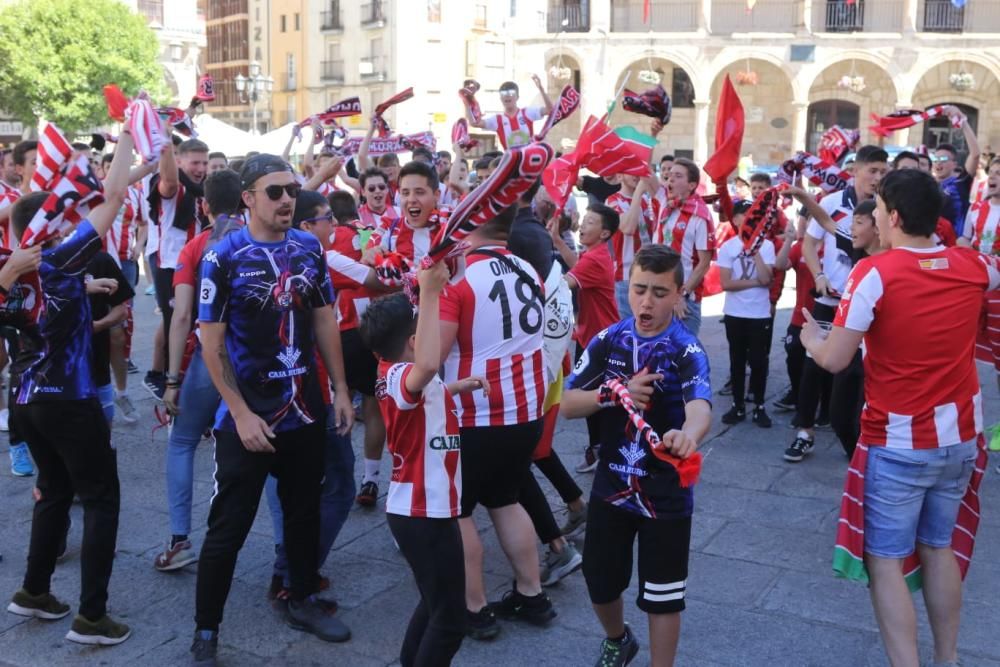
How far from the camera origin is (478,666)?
12.6ft

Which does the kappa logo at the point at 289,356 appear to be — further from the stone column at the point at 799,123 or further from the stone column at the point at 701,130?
the stone column at the point at 799,123

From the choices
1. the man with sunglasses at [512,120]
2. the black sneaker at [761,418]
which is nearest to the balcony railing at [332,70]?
the man with sunglasses at [512,120]

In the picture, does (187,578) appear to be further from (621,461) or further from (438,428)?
(621,461)

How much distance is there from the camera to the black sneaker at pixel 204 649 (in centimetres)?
376

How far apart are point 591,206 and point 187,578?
10.9 feet

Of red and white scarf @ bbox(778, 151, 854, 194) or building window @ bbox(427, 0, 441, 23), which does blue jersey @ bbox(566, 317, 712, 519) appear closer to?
red and white scarf @ bbox(778, 151, 854, 194)

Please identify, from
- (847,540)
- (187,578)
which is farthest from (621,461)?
(187,578)

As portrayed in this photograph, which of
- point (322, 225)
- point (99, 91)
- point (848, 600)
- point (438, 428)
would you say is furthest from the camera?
point (99, 91)

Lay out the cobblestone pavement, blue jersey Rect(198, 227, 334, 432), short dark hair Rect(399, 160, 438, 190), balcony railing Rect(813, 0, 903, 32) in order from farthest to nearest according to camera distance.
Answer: balcony railing Rect(813, 0, 903, 32)
short dark hair Rect(399, 160, 438, 190)
the cobblestone pavement
blue jersey Rect(198, 227, 334, 432)

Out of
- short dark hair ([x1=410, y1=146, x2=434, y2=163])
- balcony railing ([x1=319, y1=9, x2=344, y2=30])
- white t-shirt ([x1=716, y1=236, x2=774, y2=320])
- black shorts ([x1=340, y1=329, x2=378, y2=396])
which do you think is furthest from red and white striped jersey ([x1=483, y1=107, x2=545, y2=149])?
balcony railing ([x1=319, y1=9, x2=344, y2=30])

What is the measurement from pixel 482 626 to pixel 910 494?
67.5 inches

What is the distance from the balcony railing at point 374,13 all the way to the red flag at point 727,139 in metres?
40.1

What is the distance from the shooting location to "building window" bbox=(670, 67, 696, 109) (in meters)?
38.8

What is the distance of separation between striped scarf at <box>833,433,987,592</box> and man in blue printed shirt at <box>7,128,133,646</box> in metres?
2.82
